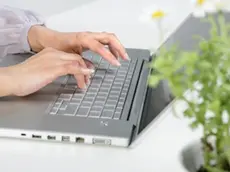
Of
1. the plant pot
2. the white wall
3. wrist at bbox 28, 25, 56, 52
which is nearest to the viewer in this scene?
the plant pot

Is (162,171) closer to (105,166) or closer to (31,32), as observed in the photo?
(105,166)

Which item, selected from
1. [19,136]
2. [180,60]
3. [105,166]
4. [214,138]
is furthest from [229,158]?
[19,136]

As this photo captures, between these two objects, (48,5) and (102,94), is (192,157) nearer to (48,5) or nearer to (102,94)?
(102,94)

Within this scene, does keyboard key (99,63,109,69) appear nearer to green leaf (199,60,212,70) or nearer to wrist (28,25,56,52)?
wrist (28,25,56,52)

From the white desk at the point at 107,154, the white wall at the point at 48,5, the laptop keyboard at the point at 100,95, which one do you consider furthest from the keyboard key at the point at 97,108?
the white wall at the point at 48,5

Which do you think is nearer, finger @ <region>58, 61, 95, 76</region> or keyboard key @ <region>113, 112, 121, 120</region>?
keyboard key @ <region>113, 112, 121, 120</region>

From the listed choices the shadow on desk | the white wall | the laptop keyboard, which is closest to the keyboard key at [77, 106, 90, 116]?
the laptop keyboard

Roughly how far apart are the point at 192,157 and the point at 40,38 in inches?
28.0

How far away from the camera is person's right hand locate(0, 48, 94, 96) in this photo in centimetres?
105

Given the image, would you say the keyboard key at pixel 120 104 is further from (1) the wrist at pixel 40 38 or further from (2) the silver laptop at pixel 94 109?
(1) the wrist at pixel 40 38

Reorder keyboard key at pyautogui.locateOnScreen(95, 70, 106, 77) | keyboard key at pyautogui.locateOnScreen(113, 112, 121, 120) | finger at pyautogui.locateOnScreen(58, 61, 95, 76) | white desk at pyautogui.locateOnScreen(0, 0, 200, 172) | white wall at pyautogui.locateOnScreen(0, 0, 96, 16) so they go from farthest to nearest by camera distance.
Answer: white wall at pyautogui.locateOnScreen(0, 0, 96, 16) → keyboard key at pyautogui.locateOnScreen(95, 70, 106, 77) → finger at pyautogui.locateOnScreen(58, 61, 95, 76) → keyboard key at pyautogui.locateOnScreen(113, 112, 121, 120) → white desk at pyautogui.locateOnScreen(0, 0, 200, 172)

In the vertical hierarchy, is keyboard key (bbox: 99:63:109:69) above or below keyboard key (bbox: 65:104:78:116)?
below

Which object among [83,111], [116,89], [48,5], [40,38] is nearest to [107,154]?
[83,111]

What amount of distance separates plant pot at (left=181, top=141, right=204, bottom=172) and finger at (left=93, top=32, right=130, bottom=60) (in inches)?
18.6
